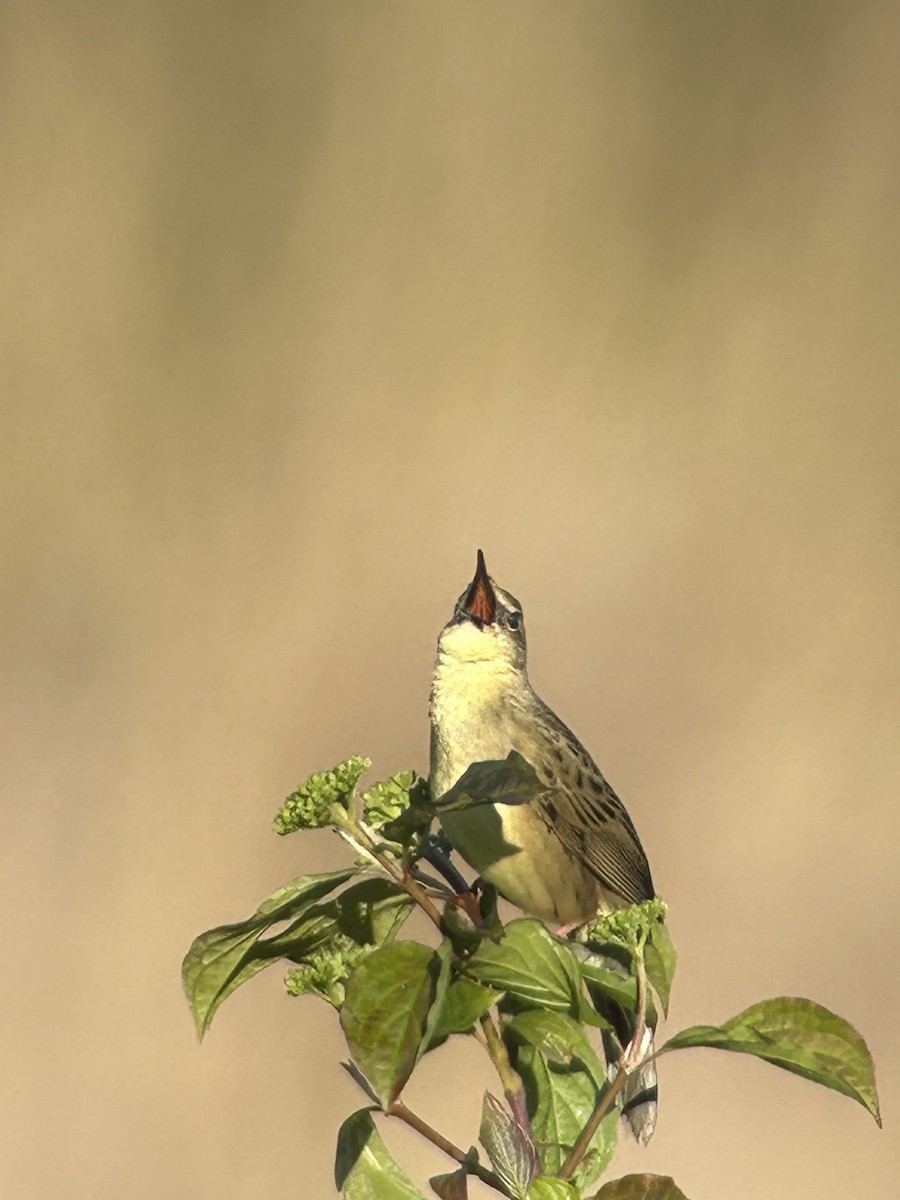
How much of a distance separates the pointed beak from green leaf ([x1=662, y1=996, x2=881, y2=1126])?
71.9 inches

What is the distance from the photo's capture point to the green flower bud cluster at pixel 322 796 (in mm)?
1405

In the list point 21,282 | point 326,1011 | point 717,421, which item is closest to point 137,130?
point 21,282

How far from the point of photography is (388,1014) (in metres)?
1.30

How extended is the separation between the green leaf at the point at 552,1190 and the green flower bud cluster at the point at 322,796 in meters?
0.35

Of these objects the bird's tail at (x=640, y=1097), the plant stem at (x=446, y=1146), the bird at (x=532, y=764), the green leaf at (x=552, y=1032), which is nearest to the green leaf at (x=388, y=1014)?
the plant stem at (x=446, y=1146)

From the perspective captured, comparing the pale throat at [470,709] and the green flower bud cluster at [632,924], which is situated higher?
the pale throat at [470,709]

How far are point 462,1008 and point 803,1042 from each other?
288mm

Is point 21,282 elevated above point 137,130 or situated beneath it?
situated beneath

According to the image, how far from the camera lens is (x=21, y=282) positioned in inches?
268

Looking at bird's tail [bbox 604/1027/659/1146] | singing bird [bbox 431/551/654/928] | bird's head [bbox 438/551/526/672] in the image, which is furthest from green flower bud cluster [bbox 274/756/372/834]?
bird's head [bbox 438/551/526/672]

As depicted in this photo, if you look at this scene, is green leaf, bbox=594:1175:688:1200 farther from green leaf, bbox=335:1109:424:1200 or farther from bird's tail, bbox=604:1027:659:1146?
bird's tail, bbox=604:1027:659:1146

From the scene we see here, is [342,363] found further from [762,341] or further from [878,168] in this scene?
[878,168]

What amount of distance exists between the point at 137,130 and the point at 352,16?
1.04 m

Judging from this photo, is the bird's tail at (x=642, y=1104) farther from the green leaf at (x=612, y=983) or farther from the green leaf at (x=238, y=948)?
the green leaf at (x=238, y=948)
